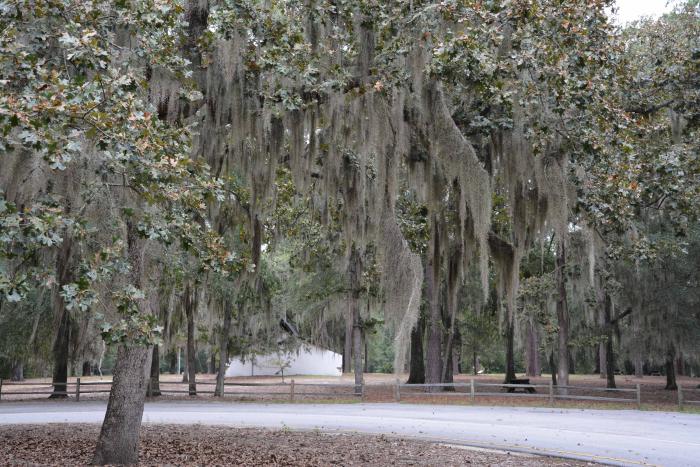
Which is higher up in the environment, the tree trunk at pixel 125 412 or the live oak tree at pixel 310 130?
the live oak tree at pixel 310 130

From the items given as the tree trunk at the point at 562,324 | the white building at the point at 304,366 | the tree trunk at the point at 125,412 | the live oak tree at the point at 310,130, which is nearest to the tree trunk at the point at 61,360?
the live oak tree at the point at 310,130

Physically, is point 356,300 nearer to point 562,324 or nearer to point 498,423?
point 562,324

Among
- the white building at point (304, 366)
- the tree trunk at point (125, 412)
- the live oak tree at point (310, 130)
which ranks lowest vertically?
the white building at point (304, 366)

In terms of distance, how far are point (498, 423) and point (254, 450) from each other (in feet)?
18.7

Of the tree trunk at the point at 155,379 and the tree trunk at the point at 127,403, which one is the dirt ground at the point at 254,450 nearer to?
the tree trunk at the point at 127,403

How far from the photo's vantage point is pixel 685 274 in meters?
19.5

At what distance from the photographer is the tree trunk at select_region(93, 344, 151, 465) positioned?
7.24 metres

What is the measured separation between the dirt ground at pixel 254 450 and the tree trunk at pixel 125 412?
12.3 inches

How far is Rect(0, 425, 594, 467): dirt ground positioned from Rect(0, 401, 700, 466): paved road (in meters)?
0.95

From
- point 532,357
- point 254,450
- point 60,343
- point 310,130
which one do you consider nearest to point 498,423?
point 254,450

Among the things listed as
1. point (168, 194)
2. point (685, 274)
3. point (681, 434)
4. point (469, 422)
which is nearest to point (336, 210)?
point (469, 422)

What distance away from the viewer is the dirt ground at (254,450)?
741cm

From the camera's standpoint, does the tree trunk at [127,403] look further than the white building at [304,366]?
No

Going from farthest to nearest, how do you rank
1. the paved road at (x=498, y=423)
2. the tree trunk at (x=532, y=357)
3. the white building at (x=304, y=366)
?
the white building at (x=304, y=366) → the tree trunk at (x=532, y=357) → the paved road at (x=498, y=423)
